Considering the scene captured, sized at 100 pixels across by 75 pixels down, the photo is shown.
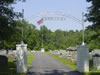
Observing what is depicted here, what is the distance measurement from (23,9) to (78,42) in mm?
66124

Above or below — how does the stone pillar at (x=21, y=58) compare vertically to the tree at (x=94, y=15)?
below

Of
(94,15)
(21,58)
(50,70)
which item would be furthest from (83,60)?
(21,58)

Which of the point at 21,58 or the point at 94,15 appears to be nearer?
the point at 21,58

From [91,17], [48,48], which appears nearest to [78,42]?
[48,48]

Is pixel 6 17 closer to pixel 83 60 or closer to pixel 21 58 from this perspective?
pixel 21 58

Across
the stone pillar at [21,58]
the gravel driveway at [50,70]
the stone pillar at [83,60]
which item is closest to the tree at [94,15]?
the stone pillar at [83,60]

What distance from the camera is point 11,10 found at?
1862 centimetres

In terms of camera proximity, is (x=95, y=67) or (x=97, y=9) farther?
(x=95, y=67)

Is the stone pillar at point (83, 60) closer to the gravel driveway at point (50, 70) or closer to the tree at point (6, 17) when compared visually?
the gravel driveway at point (50, 70)

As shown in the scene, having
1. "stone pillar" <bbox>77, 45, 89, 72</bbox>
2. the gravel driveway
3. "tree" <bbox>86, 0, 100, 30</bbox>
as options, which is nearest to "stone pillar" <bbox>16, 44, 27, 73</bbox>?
the gravel driveway

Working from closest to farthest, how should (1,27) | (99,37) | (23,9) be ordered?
(1,27) < (23,9) < (99,37)

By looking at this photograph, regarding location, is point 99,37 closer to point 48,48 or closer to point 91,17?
point 91,17

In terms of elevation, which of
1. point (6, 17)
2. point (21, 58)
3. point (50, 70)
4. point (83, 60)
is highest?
point (6, 17)

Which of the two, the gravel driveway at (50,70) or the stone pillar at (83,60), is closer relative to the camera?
the gravel driveway at (50,70)
